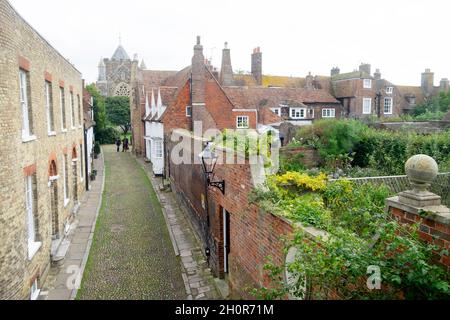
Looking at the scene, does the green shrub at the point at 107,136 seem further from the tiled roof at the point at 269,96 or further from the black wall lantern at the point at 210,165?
the black wall lantern at the point at 210,165

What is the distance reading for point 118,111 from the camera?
2584 inches

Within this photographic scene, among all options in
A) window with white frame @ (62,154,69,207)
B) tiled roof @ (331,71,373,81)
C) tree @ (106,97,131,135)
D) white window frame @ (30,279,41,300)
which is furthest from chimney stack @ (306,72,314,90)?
white window frame @ (30,279,41,300)

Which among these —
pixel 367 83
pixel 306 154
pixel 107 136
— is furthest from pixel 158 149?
pixel 107 136

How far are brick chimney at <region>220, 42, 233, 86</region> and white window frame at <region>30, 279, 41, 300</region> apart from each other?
102 ft

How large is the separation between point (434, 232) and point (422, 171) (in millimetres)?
664

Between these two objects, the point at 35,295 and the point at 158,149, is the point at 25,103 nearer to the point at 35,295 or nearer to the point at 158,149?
the point at 35,295

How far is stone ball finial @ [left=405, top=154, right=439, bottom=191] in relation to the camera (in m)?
4.00

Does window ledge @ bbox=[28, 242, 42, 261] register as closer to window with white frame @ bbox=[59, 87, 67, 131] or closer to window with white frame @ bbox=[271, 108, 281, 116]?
window with white frame @ bbox=[59, 87, 67, 131]

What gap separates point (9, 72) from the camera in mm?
7953

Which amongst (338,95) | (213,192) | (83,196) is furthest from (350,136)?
(338,95)

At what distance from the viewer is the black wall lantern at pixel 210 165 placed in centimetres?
961

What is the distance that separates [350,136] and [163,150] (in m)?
14.3

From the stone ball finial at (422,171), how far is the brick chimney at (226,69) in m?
34.6

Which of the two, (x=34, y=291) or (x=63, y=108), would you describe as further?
(x=63, y=108)
